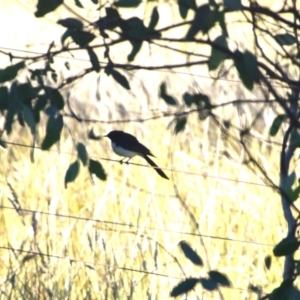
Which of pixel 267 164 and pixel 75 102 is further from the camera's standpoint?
pixel 75 102

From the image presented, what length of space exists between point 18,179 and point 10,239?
1.52 feet

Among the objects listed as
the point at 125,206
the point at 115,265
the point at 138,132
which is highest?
the point at 138,132

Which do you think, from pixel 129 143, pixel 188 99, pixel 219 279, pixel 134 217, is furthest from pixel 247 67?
pixel 134 217

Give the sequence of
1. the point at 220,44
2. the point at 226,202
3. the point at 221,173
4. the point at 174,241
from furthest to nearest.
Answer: the point at 221,173 → the point at 226,202 → the point at 174,241 → the point at 220,44

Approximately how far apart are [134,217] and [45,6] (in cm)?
245

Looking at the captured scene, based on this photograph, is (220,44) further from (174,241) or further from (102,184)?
(102,184)

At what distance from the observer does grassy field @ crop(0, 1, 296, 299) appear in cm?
382

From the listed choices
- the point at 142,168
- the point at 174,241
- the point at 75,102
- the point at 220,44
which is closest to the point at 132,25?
the point at 220,44

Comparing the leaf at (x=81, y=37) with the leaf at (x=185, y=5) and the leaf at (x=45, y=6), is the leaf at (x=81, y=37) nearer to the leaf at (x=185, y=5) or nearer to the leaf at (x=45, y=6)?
the leaf at (x=45, y=6)

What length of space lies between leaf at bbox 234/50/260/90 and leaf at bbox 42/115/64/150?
1.49ft

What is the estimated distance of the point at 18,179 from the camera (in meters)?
4.75

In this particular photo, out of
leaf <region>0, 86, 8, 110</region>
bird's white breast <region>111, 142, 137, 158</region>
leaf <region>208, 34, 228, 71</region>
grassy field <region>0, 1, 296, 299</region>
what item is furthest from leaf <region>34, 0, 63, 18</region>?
bird's white breast <region>111, 142, 137, 158</region>

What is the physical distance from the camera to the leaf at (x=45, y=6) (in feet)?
7.00

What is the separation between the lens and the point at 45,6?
2.15 meters
